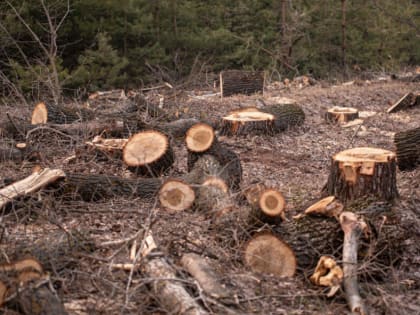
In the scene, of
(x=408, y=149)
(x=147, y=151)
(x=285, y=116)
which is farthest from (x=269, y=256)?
(x=285, y=116)

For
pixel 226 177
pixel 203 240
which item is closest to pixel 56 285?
pixel 203 240

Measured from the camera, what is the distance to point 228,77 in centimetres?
1335

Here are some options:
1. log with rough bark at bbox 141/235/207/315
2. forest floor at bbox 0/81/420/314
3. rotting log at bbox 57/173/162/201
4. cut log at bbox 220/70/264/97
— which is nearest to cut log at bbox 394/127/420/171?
forest floor at bbox 0/81/420/314

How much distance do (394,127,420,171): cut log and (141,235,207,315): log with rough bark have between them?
3969 millimetres

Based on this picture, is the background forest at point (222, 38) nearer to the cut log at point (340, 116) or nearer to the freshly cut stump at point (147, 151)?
the cut log at point (340, 116)

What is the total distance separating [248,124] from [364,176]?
157 inches

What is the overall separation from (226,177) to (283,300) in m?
2.18

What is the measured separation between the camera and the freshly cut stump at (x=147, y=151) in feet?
21.2

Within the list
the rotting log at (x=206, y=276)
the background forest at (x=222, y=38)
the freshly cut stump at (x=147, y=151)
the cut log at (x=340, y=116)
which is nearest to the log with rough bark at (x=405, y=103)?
the cut log at (x=340, y=116)

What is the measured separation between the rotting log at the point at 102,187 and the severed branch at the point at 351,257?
2002 mm

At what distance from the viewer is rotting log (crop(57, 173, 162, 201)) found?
564cm

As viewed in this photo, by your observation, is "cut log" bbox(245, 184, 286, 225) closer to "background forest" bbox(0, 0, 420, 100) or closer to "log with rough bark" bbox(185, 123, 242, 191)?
"log with rough bark" bbox(185, 123, 242, 191)

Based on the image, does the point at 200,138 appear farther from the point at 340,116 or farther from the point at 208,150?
the point at 340,116

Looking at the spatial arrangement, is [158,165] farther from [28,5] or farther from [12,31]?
[28,5]
